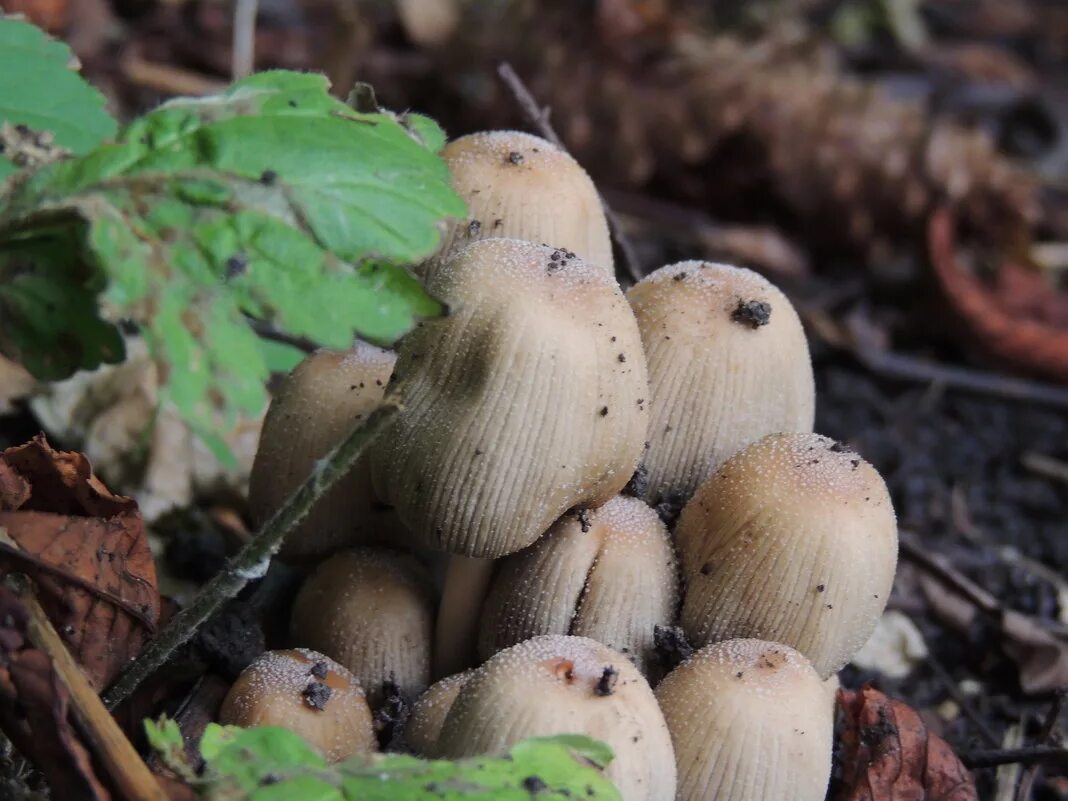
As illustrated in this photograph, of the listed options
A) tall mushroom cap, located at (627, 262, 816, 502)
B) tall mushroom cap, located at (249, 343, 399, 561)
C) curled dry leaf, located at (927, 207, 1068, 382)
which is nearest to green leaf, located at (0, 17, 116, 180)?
tall mushroom cap, located at (249, 343, 399, 561)

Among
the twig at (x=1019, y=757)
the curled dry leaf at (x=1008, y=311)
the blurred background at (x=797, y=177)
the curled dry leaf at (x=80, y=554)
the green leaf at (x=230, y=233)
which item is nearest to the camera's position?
the green leaf at (x=230, y=233)

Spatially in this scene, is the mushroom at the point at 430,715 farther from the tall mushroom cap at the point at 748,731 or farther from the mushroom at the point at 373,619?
the tall mushroom cap at the point at 748,731

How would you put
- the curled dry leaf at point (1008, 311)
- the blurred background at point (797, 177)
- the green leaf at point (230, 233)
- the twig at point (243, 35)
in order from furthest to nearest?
the curled dry leaf at point (1008, 311) < the blurred background at point (797, 177) < the twig at point (243, 35) < the green leaf at point (230, 233)

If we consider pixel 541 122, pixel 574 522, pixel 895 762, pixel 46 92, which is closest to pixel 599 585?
pixel 574 522

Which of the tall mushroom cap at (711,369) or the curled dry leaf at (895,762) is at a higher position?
the tall mushroom cap at (711,369)

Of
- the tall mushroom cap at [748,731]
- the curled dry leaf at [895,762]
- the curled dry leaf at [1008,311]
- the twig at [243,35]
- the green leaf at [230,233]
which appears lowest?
the curled dry leaf at [1008,311]

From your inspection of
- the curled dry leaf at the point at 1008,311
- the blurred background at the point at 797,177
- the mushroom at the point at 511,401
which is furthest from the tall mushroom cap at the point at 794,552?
the curled dry leaf at the point at 1008,311

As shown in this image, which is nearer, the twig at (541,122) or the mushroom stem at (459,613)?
the mushroom stem at (459,613)
